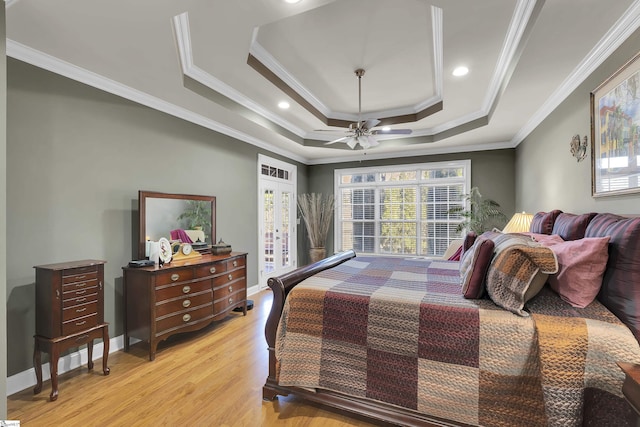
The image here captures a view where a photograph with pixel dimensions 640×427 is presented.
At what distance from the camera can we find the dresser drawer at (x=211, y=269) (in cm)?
307

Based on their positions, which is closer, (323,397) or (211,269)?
(323,397)

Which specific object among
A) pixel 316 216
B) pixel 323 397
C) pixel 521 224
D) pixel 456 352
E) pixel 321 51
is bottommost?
pixel 323 397

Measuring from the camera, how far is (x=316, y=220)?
243 inches

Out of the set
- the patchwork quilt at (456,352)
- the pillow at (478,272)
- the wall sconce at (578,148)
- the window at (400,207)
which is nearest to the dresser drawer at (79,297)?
the patchwork quilt at (456,352)

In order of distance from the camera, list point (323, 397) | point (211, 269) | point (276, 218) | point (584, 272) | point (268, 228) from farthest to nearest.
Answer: point (276, 218), point (268, 228), point (211, 269), point (323, 397), point (584, 272)

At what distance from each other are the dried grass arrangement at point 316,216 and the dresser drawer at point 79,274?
412 centimetres

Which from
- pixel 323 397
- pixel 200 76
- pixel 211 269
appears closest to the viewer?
pixel 323 397

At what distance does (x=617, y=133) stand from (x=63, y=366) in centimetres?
455

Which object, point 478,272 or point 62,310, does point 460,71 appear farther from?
point 62,310

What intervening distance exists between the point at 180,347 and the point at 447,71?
150 inches

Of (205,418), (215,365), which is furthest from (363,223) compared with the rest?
(205,418)

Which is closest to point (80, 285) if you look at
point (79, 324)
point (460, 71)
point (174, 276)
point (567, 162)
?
point (79, 324)

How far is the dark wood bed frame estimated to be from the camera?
65.8 inches

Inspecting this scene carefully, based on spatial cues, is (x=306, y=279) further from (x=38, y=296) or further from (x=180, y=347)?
(x=38, y=296)
